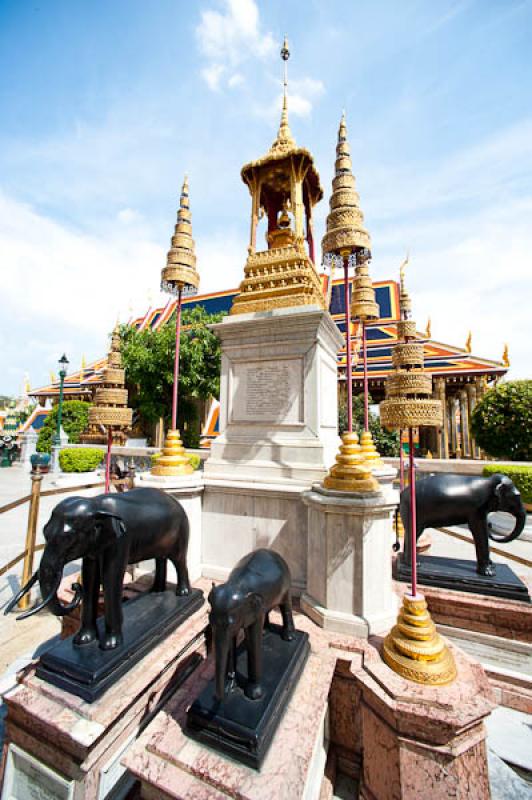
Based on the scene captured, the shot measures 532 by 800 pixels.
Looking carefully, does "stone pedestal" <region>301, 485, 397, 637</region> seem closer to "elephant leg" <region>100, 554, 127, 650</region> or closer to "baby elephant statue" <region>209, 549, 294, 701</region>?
"baby elephant statue" <region>209, 549, 294, 701</region>

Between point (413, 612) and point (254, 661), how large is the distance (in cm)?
142

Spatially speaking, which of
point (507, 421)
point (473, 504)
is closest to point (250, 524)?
point (473, 504)

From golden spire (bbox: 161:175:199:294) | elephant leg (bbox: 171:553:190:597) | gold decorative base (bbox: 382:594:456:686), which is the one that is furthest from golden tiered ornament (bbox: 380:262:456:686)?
golden spire (bbox: 161:175:199:294)

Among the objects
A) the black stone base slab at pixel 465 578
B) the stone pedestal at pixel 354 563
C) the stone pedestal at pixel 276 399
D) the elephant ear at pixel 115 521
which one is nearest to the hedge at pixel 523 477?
the black stone base slab at pixel 465 578

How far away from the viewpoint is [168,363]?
22.1 meters

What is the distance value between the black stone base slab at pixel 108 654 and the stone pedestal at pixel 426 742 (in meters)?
1.93

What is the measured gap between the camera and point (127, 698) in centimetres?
257

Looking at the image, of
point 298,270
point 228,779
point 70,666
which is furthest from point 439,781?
point 298,270

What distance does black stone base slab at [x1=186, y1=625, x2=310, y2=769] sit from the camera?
216 cm

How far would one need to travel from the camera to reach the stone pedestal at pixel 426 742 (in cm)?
238

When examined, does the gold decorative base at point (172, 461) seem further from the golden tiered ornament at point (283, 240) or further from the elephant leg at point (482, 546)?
the elephant leg at point (482, 546)

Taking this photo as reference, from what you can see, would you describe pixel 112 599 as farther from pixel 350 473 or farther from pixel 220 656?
pixel 350 473

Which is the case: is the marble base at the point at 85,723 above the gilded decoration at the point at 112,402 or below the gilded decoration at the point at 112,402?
below

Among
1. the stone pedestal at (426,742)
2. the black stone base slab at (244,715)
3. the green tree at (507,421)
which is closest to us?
the black stone base slab at (244,715)
